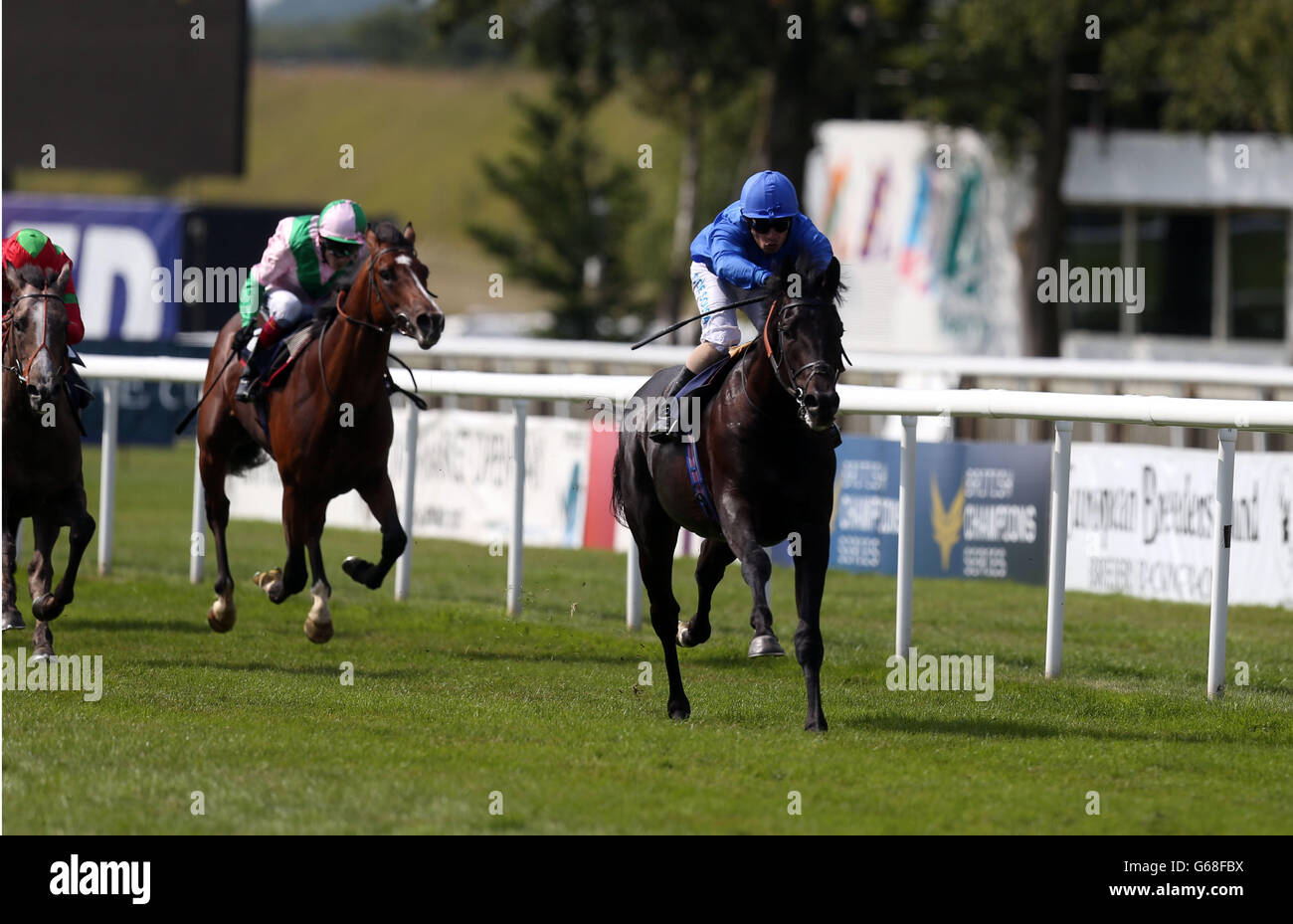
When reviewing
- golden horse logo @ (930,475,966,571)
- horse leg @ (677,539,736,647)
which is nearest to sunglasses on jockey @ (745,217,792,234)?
horse leg @ (677,539,736,647)

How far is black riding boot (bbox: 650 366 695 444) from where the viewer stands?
7445 millimetres

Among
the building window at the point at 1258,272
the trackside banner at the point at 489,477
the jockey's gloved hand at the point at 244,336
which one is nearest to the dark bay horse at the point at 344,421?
the jockey's gloved hand at the point at 244,336

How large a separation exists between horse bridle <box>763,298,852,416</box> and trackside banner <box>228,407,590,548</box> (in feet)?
23.2

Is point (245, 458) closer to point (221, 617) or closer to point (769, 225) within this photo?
→ point (221, 617)

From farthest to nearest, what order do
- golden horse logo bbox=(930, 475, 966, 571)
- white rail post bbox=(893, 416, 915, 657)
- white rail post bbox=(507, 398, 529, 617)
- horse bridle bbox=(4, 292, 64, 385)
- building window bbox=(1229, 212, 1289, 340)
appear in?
building window bbox=(1229, 212, 1289, 340)
golden horse logo bbox=(930, 475, 966, 571)
white rail post bbox=(507, 398, 529, 617)
white rail post bbox=(893, 416, 915, 657)
horse bridle bbox=(4, 292, 64, 385)

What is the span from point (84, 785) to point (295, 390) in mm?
3324

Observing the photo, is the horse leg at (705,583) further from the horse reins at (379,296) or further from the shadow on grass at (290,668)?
the horse reins at (379,296)

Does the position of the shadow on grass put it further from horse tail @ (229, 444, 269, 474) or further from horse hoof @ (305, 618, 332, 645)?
horse tail @ (229, 444, 269, 474)

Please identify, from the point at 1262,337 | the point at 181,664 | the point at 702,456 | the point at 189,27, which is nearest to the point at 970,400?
the point at 702,456

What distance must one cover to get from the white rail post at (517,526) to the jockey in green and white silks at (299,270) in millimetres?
1229

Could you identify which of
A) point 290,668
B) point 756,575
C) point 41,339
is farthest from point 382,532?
point 756,575

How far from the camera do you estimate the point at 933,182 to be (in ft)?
98.0

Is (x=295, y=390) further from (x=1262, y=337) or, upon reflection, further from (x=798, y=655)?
(x=1262, y=337)
